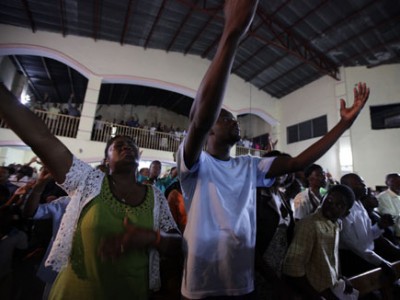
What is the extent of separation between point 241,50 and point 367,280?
8.38 metres

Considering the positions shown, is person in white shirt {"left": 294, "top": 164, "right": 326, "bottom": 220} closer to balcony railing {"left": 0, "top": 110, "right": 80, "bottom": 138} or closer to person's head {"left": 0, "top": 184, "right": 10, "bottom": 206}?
person's head {"left": 0, "top": 184, "right": 10, "bottom": 206}

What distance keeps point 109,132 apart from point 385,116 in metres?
9.31

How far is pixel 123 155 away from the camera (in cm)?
123

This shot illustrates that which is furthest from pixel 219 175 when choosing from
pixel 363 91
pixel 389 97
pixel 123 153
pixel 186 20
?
pixel 389 97

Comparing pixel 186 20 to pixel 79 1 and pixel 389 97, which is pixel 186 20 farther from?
pixel 389 97

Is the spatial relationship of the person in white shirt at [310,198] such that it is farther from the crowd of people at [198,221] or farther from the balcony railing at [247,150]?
the balcony railing at [247,150]

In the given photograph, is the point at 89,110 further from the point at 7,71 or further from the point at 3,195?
the point at 3,195

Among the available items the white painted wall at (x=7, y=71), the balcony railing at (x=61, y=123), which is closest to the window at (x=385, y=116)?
the balcony railing at (x=61, y=123)

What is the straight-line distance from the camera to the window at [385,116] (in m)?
7.32

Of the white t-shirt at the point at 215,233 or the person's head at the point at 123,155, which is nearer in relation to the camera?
the white t-shirt at the point at 215,233

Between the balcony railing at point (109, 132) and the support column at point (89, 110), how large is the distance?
15.3 inches

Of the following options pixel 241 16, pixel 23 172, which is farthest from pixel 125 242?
pixel 23 172

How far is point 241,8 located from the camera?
0.65m

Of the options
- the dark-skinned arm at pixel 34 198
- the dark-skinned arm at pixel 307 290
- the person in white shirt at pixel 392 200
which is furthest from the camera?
the person in white shirt at pixel 392 200
